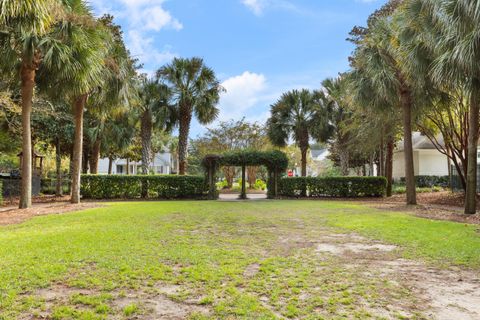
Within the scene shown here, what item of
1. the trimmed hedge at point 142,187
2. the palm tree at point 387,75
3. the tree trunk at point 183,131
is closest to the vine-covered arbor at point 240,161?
the trimmed hedge at point 142,187

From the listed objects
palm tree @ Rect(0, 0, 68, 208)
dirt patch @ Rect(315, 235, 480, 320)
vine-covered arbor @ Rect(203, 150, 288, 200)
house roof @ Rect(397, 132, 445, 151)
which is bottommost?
dirt patch @ Rect(315, 235, 480, 320)

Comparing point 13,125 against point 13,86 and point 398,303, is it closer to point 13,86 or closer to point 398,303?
point 13,86

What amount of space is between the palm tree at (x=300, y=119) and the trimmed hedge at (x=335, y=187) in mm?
4665

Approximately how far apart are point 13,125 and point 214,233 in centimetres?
1375

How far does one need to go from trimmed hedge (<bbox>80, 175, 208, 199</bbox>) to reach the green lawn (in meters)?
10.7

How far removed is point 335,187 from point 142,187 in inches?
431

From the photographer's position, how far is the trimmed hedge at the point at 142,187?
18984 mm

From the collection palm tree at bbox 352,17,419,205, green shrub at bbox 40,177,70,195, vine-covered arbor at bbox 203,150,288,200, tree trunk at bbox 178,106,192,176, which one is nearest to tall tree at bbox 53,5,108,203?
vine-covered arbor at bbox 203,150,288,200

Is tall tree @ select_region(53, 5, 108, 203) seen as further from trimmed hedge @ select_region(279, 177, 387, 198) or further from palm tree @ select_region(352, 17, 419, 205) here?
trimmed hedge @ select_region(279, 177, 387, 198)

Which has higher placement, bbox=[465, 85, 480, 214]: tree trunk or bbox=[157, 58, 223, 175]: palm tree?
bbox=[157, 58, 223, 175]: palm tree

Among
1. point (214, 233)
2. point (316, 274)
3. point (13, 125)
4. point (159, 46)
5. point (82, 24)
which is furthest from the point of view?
point (13, 125)

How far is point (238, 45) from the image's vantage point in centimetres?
1423

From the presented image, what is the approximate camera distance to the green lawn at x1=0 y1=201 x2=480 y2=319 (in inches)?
135

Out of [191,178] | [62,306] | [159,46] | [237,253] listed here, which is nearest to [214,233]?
[237,253]
